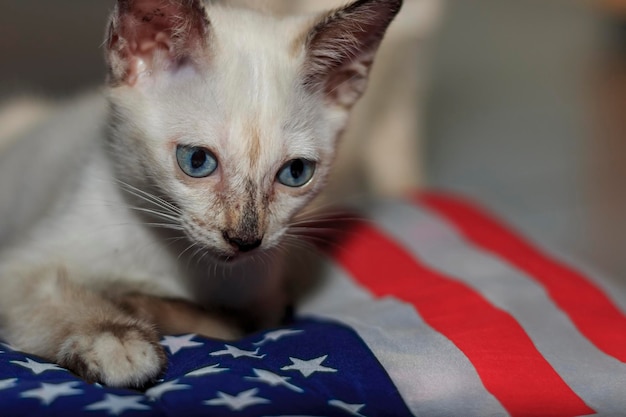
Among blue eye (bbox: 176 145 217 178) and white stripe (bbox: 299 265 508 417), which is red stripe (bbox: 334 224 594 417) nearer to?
white stripe (bbox: 299 265 508 417)

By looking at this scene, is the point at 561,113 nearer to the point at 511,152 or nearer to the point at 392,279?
A: the point at 511,152

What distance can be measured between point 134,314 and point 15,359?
0.69ft

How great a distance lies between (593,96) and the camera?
447 cm

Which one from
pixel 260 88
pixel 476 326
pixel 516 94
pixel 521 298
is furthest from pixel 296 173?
pixel 516 94

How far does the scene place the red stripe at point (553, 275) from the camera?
5.09 ft

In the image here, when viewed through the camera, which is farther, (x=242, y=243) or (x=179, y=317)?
(x=179, y=317)

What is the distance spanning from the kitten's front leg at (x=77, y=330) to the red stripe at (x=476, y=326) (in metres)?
0.55

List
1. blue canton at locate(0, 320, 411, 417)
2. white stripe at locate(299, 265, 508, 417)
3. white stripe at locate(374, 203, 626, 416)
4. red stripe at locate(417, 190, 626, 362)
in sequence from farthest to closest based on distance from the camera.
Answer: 1. red stripe at locate(417, 190, 626, 362)
2. white stripe at locate(374, 203, 626, 416)
3. white stripe at locate(299, 265, 508, 417)
4. blue canton at locate(0, 320, 411, 417)

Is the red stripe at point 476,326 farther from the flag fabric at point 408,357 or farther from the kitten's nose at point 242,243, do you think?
the kitten's nose at point 242,243

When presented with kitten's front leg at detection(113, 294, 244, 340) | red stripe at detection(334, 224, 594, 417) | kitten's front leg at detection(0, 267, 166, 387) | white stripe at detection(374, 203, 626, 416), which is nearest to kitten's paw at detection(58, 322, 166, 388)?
kitten's front leg at detection(0, 267, 166, 387)

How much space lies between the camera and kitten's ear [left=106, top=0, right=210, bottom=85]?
4.33 ft

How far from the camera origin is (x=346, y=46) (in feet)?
4.80

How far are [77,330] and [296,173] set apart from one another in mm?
469

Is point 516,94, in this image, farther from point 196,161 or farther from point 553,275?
point 196,161
